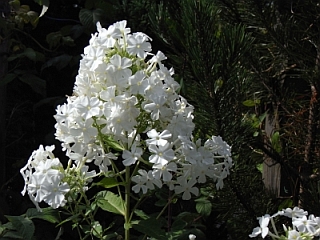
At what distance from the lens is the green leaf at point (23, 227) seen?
1361 mm

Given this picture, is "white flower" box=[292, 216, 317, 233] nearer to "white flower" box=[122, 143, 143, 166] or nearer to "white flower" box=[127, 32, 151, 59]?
"white flower" box=[122, 143, 143, 166]

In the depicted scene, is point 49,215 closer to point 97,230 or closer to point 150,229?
point 97,230

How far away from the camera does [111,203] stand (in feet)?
4.13

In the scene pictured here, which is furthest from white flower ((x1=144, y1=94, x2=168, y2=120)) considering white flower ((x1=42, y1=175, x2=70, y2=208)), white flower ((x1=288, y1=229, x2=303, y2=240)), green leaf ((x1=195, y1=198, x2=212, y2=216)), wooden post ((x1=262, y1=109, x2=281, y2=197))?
wooden post ((x1=262, y1=109, x2=281, y2=197))

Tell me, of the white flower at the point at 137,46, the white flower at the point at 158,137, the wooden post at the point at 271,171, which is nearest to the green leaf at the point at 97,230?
the white flower at the point at 158,137

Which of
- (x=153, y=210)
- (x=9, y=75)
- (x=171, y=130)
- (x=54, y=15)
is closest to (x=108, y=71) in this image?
(x=171, y=130)

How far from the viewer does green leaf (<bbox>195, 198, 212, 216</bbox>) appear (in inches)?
64.6

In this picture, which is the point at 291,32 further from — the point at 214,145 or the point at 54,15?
the point at 54,15

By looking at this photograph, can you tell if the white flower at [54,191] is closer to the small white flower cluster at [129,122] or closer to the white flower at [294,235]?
the small white flower cluster at [129,122]

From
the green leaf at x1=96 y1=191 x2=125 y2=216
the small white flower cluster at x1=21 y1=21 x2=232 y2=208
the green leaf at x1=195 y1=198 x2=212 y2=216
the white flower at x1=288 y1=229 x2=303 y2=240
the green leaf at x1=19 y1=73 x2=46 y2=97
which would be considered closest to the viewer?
the white flower at x1=288 y1=229 x2=303 y2=240

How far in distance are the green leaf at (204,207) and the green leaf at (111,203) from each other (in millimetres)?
421

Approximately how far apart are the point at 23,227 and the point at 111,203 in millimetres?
249

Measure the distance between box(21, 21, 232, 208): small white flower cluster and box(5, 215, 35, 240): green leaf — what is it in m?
0.23

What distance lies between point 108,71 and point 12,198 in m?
1.28
